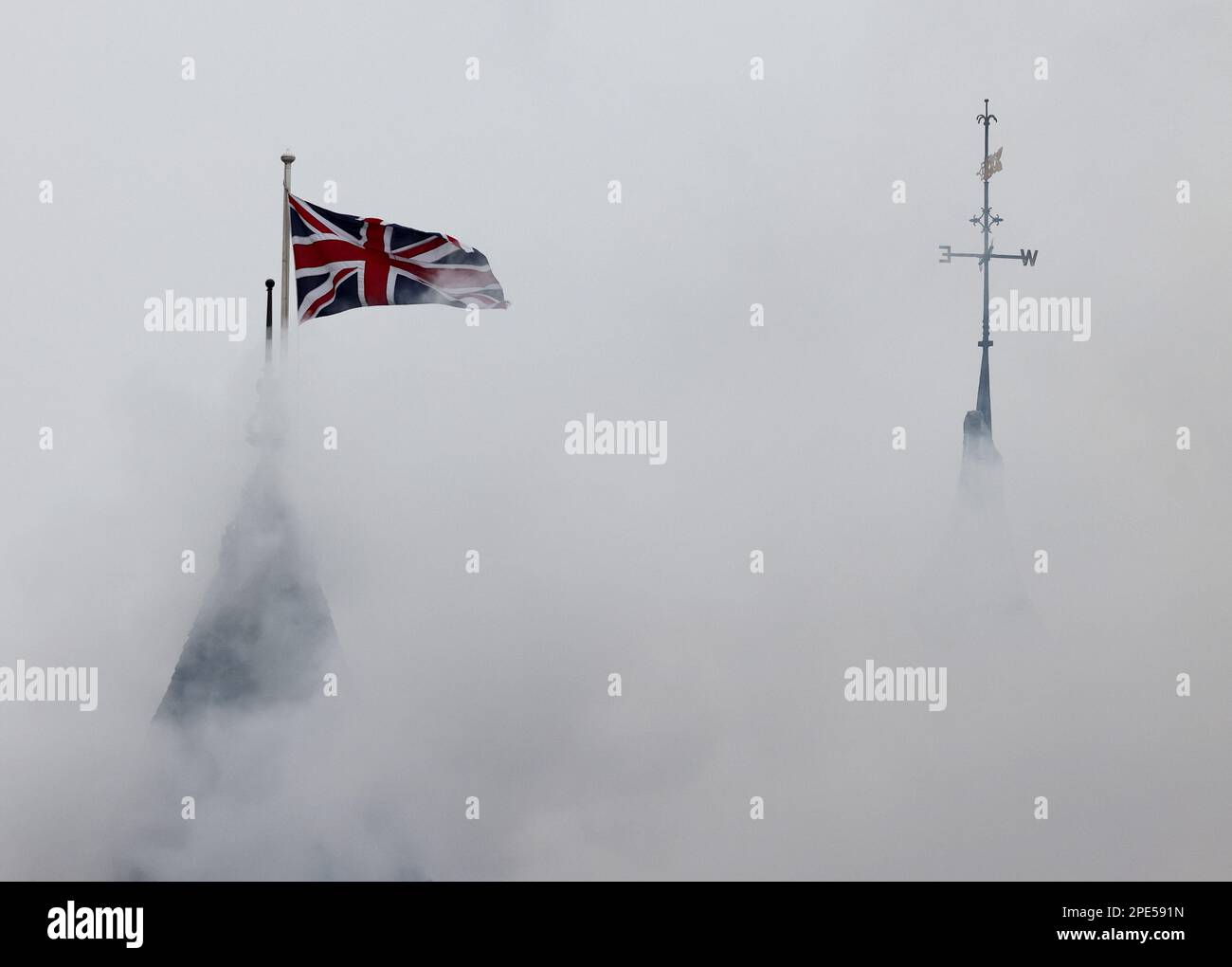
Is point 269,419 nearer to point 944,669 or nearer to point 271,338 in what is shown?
point 271,338

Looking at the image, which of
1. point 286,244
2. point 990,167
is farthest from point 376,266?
point 990,167

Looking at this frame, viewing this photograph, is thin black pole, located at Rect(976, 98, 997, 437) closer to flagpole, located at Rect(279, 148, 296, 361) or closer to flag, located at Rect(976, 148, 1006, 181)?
flag, located at Rect(976, 148, 1006, 181)

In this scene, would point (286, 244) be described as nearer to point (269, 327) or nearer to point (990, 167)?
point (269, 327)

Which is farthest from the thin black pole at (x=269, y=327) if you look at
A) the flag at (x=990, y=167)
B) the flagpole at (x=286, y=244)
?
the flag at (x=990, y=167)

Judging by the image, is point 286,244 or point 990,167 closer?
point 286,244

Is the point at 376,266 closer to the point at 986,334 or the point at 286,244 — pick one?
the point at 286,244

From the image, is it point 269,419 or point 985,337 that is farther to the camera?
point 985,337

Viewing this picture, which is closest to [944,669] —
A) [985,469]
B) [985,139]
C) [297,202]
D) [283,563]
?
[985,469]
